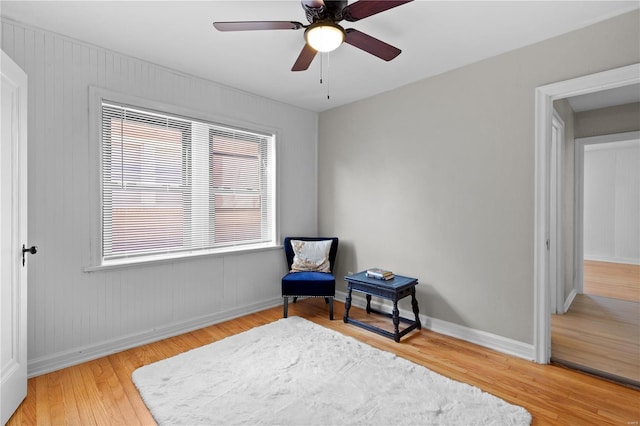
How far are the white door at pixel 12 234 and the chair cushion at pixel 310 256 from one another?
249 cm

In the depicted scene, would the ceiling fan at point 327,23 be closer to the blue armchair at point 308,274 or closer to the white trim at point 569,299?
the blue armchair at point 308,274

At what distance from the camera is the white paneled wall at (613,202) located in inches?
238

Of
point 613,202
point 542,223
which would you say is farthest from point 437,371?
point 613,202

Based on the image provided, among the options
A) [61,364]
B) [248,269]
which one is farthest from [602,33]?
[61,364]

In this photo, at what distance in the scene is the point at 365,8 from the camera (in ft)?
5.63

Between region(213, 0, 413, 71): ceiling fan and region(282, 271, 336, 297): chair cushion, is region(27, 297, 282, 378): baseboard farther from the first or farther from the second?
region(213, 0, 413, 71): ceiling fan

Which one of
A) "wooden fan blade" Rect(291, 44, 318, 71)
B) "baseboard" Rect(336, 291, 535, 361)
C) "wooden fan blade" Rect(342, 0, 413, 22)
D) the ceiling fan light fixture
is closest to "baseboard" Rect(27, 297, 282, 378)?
"baseboard" Rect(336, 291, 535, 361)

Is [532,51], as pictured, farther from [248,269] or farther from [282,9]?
[248,269]

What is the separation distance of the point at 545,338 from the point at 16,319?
12.8ft

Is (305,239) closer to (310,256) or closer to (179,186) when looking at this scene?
(310,256)

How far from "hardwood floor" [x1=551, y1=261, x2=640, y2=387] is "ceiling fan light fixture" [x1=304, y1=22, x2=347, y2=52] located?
3030 millimetres

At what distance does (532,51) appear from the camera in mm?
2602

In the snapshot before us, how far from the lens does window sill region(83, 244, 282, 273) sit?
272 cm

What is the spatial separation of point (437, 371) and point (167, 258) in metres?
2.67
